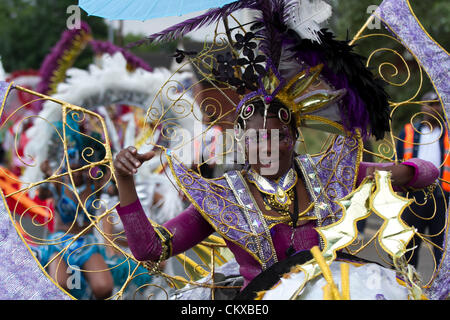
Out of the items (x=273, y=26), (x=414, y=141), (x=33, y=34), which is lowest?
(x=414, y=141)

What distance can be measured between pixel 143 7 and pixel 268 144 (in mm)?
773

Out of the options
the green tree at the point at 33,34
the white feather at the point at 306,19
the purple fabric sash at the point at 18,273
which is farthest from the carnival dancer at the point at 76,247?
the green tree at the point at 33,34

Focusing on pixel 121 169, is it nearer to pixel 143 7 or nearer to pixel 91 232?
pixel 143 7

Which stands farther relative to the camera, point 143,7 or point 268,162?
point 268,162

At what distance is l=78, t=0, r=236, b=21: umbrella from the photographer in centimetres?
228

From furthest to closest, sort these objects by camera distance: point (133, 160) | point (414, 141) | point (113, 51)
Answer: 1. point (113, 51)
2. point (414, 141)
3. point (133, 160)

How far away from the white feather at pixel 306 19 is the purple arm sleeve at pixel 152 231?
0.92m

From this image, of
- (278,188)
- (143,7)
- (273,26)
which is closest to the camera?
(143,7)

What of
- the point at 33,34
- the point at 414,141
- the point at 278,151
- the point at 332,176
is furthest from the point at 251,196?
the point at 33,34

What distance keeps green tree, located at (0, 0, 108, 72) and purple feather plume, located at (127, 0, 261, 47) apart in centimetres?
2404

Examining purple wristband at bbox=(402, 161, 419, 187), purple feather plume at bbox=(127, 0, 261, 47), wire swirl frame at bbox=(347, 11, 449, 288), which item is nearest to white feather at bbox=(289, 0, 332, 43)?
purple feather plume at bbox=(127, 0, 261, 47)

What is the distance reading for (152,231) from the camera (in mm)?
2453

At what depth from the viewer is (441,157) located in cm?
527

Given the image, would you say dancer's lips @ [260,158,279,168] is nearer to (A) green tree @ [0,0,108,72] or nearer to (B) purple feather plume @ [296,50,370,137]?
(B) purple feather plume @ [296,50,370,137]
